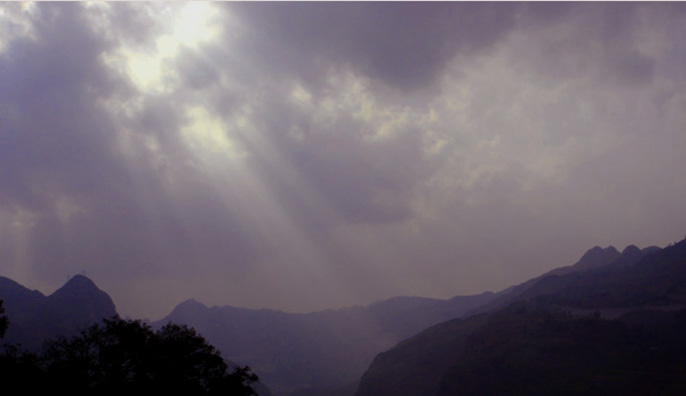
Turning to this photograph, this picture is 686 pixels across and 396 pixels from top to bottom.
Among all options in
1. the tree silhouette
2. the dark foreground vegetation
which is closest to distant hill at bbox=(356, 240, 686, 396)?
the tree silhouette

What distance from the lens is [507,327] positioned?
197250 millimetres

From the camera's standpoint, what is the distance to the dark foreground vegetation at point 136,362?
5038cm

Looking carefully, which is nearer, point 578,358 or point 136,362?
point 136,362

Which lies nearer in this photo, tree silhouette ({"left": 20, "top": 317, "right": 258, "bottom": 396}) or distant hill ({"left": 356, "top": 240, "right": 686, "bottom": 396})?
tree silhouette ({"left": 20, "top": 317, "right": 258, "bottom": 396})

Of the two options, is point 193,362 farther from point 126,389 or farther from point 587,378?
point 587,378

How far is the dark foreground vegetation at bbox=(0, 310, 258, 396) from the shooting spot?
50375mm

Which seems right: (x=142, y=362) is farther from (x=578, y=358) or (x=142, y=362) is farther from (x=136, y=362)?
(x=578, y=358)

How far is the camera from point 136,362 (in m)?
55.1

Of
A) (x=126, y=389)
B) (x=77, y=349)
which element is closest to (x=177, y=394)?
(x=126, y=389)

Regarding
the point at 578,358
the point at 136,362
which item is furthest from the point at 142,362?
the point at 578,358

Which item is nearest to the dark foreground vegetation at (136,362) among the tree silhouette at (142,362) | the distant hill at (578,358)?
the tree silhouette at (142,362)

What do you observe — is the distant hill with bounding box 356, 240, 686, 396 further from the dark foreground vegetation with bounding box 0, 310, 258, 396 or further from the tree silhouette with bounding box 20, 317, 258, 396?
the dark foreground vegetation with bounding box 0, 310, 258, 396

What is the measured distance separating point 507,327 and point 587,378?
5725 cm

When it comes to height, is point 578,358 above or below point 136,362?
below
